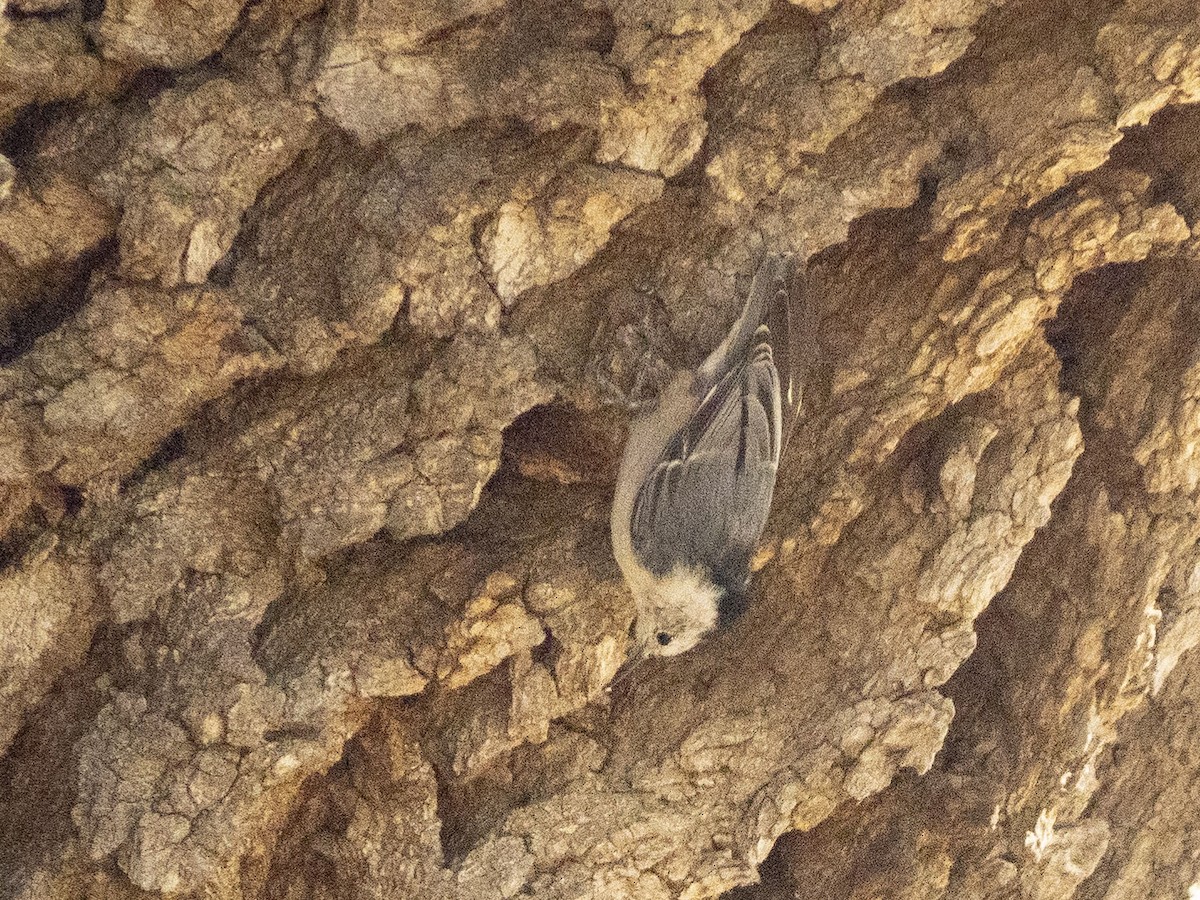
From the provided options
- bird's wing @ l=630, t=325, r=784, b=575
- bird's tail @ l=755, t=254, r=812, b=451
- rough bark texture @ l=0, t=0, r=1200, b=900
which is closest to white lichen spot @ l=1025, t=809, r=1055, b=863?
rough bark texture @ l=0, t=0, r=1200, b=900

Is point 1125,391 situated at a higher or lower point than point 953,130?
lower

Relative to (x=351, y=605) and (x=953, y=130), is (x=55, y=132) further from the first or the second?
(x=953, y=130)

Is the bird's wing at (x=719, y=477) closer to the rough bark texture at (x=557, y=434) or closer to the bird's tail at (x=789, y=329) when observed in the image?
the bird's tail at (x=789, y=329)

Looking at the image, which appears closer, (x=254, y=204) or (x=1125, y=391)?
(x=254, y=204)

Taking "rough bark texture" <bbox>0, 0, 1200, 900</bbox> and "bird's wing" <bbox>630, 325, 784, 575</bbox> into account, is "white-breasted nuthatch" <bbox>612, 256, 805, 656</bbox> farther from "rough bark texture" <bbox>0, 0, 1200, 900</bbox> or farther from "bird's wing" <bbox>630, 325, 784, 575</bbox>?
"rough bark texture" <bbox>0, 0, 1200, 900</bbox>

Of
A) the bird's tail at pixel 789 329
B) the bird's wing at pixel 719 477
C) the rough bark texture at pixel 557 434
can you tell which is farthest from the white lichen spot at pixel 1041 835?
the bird's tail at pixel 789 329

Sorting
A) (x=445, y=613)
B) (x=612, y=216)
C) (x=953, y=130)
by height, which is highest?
(x=953, y=130)

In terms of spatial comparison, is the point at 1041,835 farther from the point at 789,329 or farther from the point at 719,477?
the point at 789,329

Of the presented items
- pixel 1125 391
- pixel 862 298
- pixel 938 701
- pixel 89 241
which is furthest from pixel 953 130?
pixel 89 241

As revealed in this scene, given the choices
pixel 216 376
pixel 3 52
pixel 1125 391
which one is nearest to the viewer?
pixel 3 52
